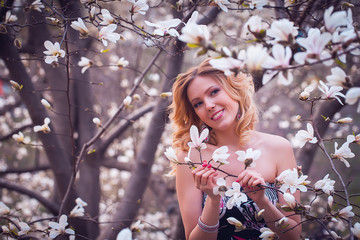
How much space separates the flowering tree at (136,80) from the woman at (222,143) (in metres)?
0.18

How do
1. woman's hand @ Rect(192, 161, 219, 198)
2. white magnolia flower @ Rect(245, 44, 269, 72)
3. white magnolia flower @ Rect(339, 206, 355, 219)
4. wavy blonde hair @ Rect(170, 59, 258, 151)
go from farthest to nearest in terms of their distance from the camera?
wavy blonde hair @ Rect(170, 59, 258, 151)
woman's hand @ Rect(192, 161, 219, 198)
white magnolia flower @ Rect(339, 206, 355, 219)
white magnolia flower @ Rect(245, 44, 269, 72)

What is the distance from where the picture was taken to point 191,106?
5.34 feet

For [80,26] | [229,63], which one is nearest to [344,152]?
[229,63]

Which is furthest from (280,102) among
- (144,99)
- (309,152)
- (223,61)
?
(223,61)

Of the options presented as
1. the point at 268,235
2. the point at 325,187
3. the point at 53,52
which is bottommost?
the point at 268,235

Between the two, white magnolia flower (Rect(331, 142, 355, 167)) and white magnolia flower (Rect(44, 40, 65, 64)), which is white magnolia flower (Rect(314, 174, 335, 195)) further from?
white magnolia flower (Rect(44, 40, 65, 64))

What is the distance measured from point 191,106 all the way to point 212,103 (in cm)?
23

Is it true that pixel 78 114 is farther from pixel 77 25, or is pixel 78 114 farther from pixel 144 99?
pixel 77 25

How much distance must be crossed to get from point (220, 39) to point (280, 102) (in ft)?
5.63

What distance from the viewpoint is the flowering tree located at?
2.53 feet

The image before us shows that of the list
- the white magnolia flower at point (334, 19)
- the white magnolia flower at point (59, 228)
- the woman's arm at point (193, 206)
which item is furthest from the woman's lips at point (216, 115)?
the white magnolia flower at point (59, 228)

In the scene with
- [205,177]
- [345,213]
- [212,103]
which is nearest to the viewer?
[345,213]

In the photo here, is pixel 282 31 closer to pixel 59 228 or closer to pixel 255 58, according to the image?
pixel 255 58

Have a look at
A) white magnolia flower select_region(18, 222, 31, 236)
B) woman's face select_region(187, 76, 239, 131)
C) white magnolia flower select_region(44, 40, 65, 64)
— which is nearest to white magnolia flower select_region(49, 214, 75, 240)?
white magnolia flower select_region(18, 222, 31, 236)
